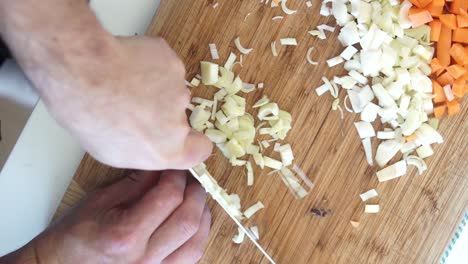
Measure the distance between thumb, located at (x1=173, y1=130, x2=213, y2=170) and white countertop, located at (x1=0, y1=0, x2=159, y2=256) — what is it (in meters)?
0.27

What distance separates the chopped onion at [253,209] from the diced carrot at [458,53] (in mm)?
570

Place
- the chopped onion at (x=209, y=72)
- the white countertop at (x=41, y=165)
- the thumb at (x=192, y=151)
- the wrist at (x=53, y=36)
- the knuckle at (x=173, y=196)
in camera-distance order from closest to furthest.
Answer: the wrist at (x=53, y=36), the thumb at (x=192, y=151), the white countertop at (x=41, y=165), the knuckle at (x=173, y=196), the chopped onion at (x=209, y=72)

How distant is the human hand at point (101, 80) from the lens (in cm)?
54

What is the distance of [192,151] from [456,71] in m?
0.71

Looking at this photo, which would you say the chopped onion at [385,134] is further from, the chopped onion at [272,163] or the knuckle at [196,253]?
the knuckle at [196,253]

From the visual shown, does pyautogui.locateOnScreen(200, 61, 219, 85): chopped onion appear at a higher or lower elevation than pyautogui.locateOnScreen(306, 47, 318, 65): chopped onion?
lower

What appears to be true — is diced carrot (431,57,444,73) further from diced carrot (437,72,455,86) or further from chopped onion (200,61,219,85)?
chopped onion (200,61,219,85)

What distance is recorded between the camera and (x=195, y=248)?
1.06 metres

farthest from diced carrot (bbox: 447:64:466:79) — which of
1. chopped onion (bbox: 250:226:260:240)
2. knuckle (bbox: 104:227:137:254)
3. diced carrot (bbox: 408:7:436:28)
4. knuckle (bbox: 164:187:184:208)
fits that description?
knuckle (bbox: 104:227:137:254)

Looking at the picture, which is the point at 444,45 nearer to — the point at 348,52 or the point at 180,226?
the point at 348,52

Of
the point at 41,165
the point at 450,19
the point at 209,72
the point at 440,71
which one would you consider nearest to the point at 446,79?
the point at 440,71

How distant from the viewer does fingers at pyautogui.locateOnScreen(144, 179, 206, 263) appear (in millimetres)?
958

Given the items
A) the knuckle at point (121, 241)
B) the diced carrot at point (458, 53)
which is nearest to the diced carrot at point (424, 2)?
the diced carrot at point (458, 53)

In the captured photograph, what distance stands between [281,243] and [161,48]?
0.62 meters
